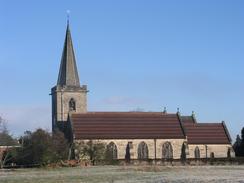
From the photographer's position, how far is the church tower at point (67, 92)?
105 m

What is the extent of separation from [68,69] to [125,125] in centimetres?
1453

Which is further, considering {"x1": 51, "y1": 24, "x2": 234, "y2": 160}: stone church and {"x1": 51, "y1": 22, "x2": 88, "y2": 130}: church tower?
{"x1": 51, "y1": 22, "x2": 88, "y2": 130}: church tower

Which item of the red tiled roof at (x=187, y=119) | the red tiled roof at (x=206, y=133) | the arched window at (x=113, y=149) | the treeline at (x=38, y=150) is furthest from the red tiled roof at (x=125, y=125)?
the treeline at (x=38, y=150)

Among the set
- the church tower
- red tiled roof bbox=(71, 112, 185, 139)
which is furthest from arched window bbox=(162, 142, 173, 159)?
the church tower

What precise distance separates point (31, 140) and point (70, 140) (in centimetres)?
1266

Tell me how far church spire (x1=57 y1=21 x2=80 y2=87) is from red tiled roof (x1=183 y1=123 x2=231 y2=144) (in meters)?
21.2

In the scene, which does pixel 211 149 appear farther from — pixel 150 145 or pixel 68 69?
pixel 68 69

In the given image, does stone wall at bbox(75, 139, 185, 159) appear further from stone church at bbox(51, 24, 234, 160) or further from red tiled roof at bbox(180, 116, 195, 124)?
red tiled roof at bbox(180, 116, 195, 124)

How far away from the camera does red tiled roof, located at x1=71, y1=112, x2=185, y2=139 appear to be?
327 ft

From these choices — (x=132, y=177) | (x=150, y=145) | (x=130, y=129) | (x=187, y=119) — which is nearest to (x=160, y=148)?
(x=150, y=145)

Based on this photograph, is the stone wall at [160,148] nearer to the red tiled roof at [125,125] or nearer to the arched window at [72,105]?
the red tiled roof at [125,125]

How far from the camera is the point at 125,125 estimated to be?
103 metres

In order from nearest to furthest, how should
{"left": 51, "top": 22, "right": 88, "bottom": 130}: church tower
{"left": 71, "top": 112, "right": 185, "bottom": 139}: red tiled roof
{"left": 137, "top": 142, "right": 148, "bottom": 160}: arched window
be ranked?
1. {"left": 71, "top": 112, "right": 185, "bottom": 139}: red tiled roof
2. {"left": 137, "top": 142, "right": 148, "bottom": 160}: arched window
3. {"left": 51, "top": 22, "right": 88, "bottom": 130}: church tower

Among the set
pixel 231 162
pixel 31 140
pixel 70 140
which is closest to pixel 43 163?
pixel 31 140
